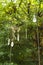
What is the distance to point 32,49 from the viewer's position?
542 cm

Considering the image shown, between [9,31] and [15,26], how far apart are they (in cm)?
17

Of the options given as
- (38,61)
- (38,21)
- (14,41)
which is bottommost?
(38,61)

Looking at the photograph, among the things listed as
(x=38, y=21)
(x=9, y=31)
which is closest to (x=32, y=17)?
(x=38, y=21)

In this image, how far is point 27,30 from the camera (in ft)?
18.1

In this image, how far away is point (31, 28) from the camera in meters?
5.51

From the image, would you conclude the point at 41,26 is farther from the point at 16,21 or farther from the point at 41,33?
the point at 16,21

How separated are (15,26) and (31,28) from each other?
365 millimetres

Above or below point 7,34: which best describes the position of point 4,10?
above

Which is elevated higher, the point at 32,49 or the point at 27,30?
the point at 27,30

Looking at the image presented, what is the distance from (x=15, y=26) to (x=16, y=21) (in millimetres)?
116

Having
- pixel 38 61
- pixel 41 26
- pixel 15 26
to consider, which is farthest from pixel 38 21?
pixel 38 61

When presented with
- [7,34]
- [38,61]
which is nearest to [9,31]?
[7,34]

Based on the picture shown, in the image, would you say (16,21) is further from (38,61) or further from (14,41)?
(38,61)

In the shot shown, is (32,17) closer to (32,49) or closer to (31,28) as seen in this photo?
(31,28)
